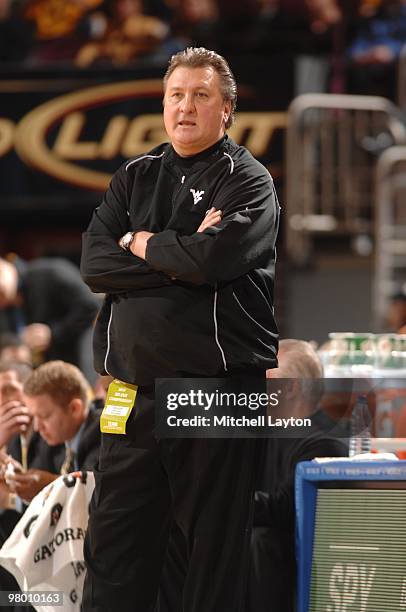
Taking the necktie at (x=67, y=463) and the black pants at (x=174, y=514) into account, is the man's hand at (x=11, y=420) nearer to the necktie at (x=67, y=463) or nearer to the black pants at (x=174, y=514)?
the necktie at (x=67, y=463)

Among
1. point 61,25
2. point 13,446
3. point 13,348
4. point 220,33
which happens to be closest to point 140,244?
point 13,446

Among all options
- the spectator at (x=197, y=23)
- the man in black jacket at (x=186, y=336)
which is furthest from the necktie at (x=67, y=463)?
the spectator at (x=197, y=23)

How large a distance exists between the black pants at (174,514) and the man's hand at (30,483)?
776mm

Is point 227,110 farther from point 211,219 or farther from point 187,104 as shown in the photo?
point 211,219

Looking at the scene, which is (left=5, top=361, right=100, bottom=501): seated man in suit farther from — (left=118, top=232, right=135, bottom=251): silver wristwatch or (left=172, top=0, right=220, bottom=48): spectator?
(left=172, top=0, right=220, bottom=48): spectator

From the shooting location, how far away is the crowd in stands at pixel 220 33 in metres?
10.2

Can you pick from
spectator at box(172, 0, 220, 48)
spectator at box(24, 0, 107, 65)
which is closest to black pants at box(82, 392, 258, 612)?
spectator at box(172, 0, 220, 48)

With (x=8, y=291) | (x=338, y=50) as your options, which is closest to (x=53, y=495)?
(x=8, y=291)

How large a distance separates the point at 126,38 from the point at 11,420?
676 centimetres

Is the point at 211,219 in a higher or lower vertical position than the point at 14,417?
higher

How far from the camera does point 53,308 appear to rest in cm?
813

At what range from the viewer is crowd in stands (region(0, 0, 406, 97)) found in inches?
402

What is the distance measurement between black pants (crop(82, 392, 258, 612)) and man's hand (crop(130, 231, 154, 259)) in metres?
0.43

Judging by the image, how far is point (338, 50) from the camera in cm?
1034
